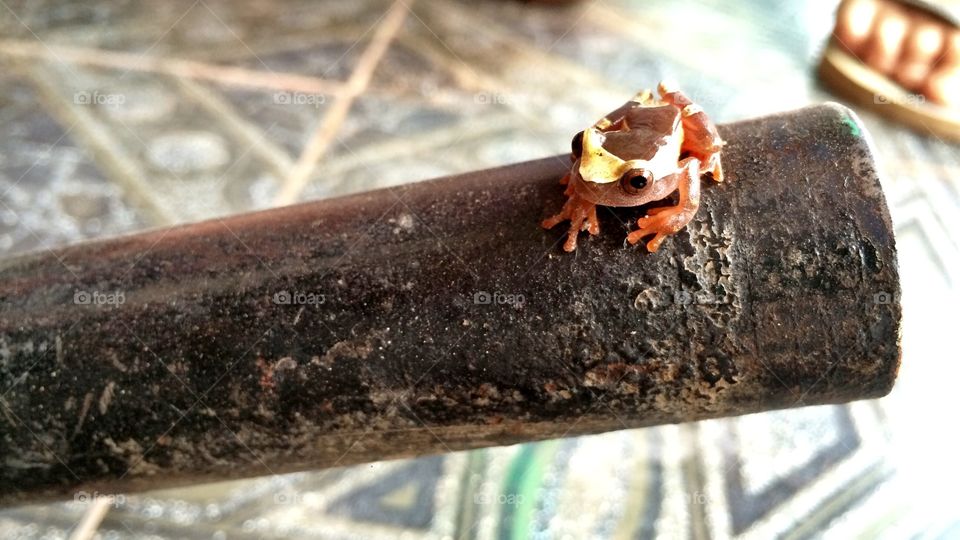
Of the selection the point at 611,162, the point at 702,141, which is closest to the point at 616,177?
the point at 611,162

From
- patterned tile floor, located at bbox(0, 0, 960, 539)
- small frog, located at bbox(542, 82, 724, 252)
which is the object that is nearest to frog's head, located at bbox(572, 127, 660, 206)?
small frog, located at bbox(542, 82, 724, 252)

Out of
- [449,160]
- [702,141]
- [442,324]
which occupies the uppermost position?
[702,141]

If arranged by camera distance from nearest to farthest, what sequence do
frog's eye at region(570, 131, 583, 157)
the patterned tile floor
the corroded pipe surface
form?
the corroded pipe surface, frog's eye at region(570, 131, 583, 157), the patterned tile floor

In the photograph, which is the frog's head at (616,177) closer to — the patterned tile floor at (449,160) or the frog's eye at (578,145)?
the frog's eye at (578,145)

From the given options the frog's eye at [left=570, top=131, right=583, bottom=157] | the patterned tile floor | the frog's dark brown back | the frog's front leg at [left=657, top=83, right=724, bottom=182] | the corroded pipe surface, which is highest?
the frog's eye at [left=570, top=131, right=583, bottom=157]

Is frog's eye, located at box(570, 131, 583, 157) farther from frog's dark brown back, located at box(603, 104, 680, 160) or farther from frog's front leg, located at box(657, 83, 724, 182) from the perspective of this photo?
frog's front leg, located at box(657, 83, 724, 182)

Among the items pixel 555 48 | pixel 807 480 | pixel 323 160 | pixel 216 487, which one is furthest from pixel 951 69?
pixel 216 487

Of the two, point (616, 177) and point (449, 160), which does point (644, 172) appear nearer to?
point (616, 177)
